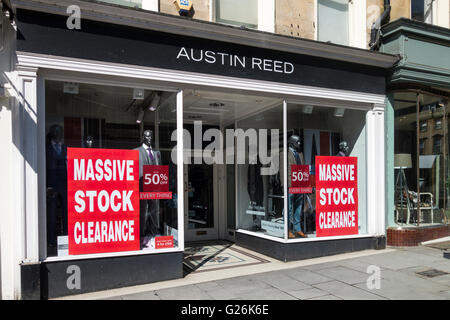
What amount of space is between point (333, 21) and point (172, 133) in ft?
15.3

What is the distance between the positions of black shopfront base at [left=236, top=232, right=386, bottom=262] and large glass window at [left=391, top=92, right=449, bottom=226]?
3.30ft

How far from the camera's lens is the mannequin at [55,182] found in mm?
5055

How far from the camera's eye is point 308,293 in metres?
4.88

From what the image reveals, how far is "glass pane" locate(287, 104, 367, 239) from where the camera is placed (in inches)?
279

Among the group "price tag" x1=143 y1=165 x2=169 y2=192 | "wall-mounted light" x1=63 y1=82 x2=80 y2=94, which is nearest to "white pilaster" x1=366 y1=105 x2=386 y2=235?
"price tag" x1=143 y1=165 x2=169 y2=192

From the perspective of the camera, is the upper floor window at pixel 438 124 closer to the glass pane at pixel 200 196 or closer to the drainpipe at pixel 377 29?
the drainpipe at pixel 377 29

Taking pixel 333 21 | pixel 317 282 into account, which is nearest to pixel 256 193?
pixel 317 282

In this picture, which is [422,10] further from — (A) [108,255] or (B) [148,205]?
(A) [108,255]

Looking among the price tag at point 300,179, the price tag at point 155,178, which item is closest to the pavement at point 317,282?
the price tag at point 300,179

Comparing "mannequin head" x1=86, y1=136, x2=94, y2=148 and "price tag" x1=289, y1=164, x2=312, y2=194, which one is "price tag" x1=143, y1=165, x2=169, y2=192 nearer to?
"mannequin head" x1=86, y1=136, x2=94, y2=148

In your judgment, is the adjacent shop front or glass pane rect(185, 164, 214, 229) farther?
glass pane rect(185, 164, 214, 229)

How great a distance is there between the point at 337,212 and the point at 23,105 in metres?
6.10

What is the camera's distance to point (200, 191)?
349 inches

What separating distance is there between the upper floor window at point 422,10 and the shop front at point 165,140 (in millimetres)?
2071
